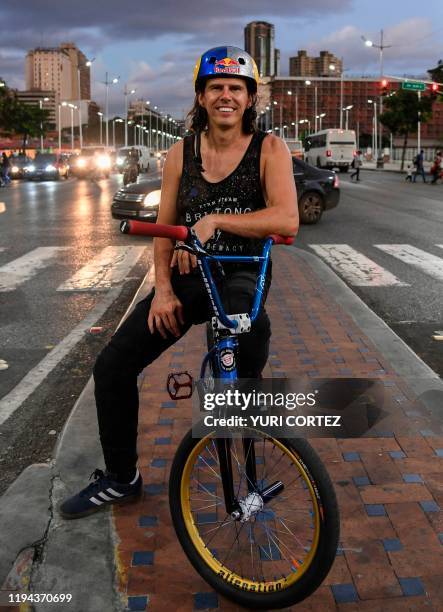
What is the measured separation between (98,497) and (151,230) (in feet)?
4.82

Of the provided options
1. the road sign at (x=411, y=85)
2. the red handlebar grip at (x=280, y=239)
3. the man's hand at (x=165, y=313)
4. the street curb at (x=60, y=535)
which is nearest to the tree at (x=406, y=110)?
the road sign at (x=411, y=85)

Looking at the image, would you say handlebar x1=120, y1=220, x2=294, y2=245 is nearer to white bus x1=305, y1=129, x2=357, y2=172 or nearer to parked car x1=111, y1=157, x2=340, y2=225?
parked car x1=111, y1=157, x2=340, y2=225

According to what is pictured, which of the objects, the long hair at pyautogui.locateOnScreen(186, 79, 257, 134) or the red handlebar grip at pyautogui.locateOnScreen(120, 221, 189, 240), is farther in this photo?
the long hair at pyautogui.locateOnScreen(186, 79, 257, 134)

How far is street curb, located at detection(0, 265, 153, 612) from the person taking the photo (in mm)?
2746

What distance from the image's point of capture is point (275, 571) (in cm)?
266

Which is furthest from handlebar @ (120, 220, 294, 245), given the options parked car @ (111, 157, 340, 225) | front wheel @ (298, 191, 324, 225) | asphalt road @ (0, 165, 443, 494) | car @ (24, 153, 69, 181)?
car @ (24, 153, 69, 181)

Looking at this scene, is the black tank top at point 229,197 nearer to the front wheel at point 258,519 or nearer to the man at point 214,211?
the man at point 214,211

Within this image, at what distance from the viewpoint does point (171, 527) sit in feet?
10.2

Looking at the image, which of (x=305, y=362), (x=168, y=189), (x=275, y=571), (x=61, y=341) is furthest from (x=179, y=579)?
(x=61, y=341)

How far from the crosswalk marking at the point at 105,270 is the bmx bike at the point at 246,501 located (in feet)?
21.4

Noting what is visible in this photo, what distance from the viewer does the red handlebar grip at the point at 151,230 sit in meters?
2.25

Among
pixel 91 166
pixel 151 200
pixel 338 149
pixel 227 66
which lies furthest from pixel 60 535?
pixel 338 149

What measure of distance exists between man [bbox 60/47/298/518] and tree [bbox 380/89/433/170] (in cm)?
5680

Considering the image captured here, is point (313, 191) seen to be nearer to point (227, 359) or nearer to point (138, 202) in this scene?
point (138, 202)
